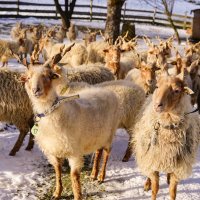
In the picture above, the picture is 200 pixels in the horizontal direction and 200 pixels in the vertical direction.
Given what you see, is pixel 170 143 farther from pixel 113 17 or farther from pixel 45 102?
pixel 113 17

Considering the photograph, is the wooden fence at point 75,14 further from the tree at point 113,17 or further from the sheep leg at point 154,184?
the sheep leg at point 154,184

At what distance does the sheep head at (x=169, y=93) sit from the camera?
13.6ft

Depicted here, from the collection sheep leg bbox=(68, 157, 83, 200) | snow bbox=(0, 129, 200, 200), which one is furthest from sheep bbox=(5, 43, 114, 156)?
sheep leg bbox=(68, 157, 83, 200)

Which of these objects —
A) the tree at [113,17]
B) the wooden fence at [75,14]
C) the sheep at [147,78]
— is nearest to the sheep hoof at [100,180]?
the sheep at [147,78]

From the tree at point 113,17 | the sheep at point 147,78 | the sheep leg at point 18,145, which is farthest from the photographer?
the tree at point 113,17

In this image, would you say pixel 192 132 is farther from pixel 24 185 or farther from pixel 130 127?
pixel 24 185

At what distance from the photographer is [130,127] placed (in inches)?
260

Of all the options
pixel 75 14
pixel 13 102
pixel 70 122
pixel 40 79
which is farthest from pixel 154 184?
pixel 75 14

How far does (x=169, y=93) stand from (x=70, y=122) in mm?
1347

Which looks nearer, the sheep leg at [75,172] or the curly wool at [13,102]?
the sheep leg at [75,172]

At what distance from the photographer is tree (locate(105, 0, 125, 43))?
45.7 feet

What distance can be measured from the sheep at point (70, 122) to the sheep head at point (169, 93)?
1189mm

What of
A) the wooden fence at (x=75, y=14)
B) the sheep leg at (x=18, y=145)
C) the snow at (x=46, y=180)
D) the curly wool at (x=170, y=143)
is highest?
the wooden fence at (x=75, y=14)

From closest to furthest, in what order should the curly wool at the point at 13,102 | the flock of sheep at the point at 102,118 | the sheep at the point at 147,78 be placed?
the flock of sheep at the point at 102,118 < the curly wool at the point at 13,102 < the sheep at the point at 147,78
